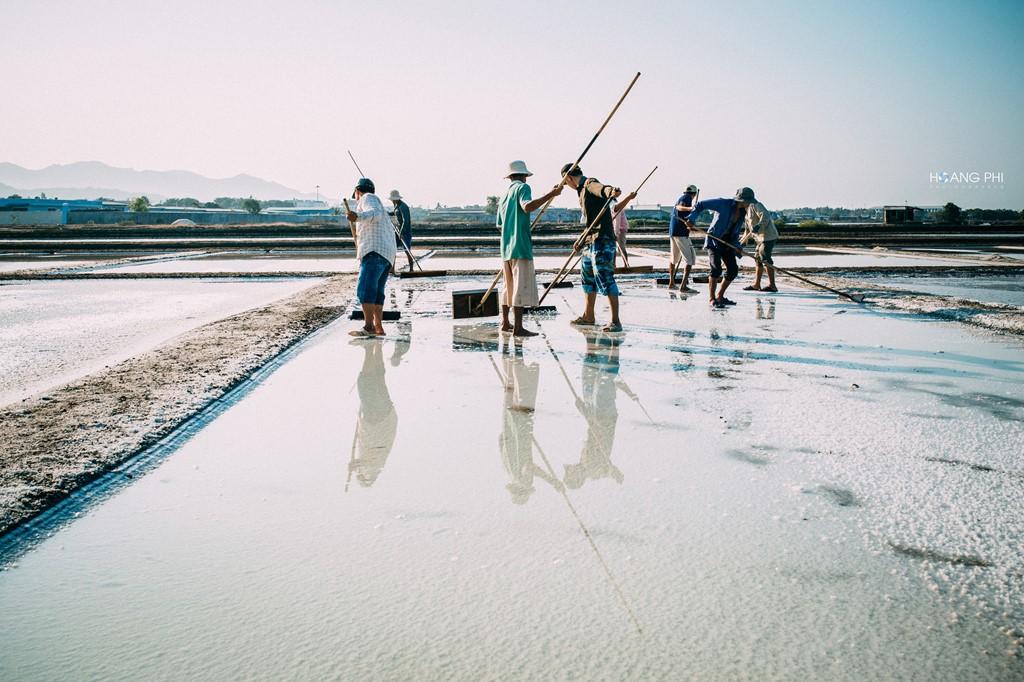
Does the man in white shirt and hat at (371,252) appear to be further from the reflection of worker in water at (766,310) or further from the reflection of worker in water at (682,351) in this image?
the reflection of worker in water at (766,310)

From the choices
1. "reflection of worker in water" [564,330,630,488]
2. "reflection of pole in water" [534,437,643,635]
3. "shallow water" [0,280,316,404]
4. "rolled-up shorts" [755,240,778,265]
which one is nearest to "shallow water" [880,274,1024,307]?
"rolled-up shorts" [755,240,778,265]

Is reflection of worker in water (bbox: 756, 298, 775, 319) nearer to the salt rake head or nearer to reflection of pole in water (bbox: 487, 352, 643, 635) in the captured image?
the salt rake head

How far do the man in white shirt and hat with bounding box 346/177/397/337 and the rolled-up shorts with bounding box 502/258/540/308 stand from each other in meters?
1.32

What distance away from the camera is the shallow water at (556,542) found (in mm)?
2096

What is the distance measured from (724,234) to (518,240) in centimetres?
393

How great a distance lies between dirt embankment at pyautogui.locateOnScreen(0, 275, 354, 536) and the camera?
3.37 metres

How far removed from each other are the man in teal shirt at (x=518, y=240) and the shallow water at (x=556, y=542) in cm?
213

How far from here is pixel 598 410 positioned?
4.72m

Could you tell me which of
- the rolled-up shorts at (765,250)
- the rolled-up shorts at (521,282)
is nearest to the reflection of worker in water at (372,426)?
the rolled-up shorts at (521,282)

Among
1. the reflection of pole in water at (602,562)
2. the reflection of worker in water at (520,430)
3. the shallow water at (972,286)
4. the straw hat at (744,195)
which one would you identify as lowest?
the reflection of pole in water at (602,562)

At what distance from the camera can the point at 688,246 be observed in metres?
11.4

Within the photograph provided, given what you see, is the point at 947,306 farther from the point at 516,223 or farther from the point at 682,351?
the point at 516,223

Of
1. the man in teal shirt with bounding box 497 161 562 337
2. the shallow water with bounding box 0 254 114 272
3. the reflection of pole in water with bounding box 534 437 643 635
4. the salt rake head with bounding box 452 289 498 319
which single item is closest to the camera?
the reflection of pole in water with bounding box 534 437 643 635

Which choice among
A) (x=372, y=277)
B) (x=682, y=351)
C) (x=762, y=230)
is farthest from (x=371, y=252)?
(x=762, y=230)
